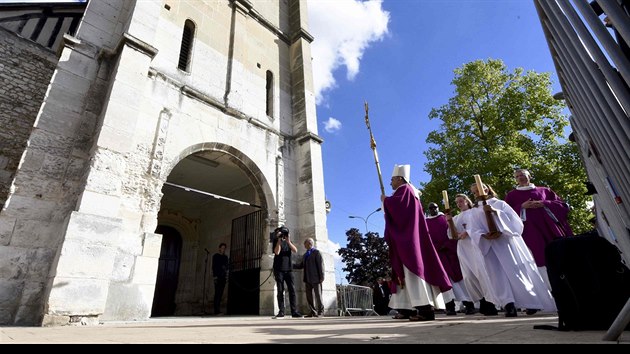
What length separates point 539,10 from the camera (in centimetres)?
213

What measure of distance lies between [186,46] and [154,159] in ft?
13.8

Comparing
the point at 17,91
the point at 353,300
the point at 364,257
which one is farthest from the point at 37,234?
the point at 364,257

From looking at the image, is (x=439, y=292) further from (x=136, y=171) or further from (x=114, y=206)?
(x=136, y=171)

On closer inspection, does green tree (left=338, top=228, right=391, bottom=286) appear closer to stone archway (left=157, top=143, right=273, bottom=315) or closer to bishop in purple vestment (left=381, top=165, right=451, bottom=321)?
stone archway (left=157, top=143, right=273, bottom=315)

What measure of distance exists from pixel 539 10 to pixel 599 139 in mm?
994

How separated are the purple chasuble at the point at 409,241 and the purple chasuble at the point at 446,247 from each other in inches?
92.0

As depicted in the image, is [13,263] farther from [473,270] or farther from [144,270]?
[473,270]

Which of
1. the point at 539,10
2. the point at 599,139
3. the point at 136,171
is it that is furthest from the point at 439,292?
the point at 136,171

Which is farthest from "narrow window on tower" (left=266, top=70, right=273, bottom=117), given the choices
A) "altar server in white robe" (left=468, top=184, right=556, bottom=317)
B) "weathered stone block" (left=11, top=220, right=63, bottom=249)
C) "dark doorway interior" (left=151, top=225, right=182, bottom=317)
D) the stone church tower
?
"altar server in white robe" (left=468, top=184, right=556, bottom=317)

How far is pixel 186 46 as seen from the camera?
9.34 metres

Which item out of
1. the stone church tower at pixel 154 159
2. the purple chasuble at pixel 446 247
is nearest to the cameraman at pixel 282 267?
the stone church tower at pixel 154 159

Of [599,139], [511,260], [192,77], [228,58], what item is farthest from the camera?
[228,58]

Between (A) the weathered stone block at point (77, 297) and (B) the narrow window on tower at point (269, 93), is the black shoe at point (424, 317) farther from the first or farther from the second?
(B) the narrow window on tower at point (269, 93)

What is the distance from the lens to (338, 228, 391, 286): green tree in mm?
28359
